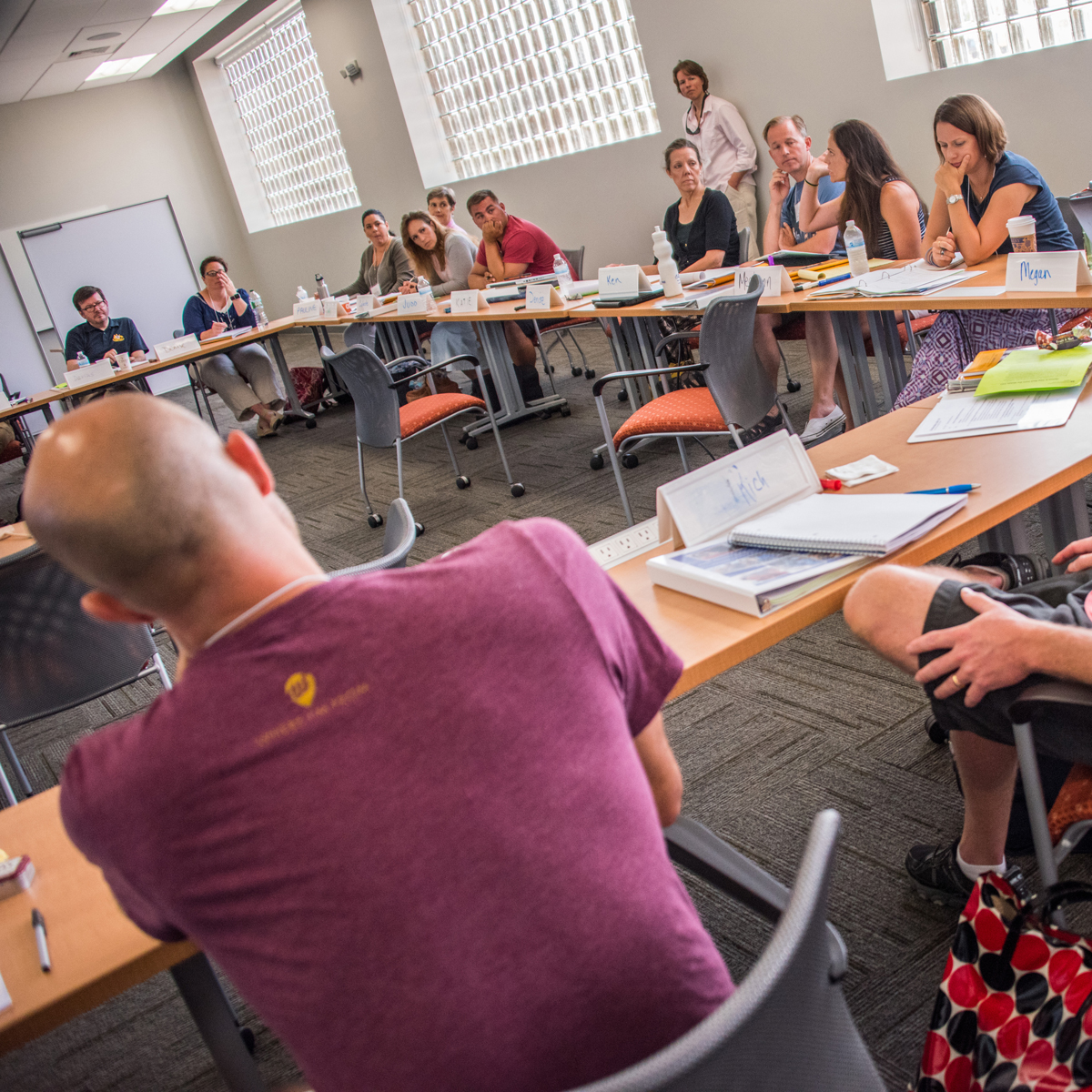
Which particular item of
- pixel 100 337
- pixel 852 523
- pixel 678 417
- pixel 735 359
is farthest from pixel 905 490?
pixel 100 337

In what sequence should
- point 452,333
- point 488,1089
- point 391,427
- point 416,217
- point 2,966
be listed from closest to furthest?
point 488,1089, point 2,966, point 391,427, point 452,333, point 416,217

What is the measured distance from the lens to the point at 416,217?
6.40 metres

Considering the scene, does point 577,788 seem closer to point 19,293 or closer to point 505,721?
point 505,721

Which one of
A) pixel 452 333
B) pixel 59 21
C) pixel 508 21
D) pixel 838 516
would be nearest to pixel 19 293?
pixel 59 21

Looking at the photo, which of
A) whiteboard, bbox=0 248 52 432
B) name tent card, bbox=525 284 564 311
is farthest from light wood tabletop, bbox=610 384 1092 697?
whiteboard, bbox=0 248 52 432

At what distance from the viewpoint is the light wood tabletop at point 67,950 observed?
1.01 meters

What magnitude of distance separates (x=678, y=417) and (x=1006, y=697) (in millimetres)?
2269

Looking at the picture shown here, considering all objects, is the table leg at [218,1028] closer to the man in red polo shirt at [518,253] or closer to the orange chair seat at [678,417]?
the orange chair seat at [678,417]

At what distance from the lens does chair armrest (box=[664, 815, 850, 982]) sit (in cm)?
144

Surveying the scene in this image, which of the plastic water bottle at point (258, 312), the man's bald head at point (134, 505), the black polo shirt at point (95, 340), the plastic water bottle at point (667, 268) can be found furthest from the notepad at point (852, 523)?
the black polo shirt at point (95, 340)

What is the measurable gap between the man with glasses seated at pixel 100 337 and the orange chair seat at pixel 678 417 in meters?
5.19

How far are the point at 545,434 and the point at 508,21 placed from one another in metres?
4.58

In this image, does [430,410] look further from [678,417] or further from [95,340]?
[95,340]

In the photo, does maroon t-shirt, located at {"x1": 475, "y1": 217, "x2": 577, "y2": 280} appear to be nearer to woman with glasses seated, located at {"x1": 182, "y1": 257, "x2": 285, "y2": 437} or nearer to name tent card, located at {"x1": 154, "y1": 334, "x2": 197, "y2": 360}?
woman with glasses seated, located at {"x1": 182, "y1": 257, "x2": 285, "y2": 437}
